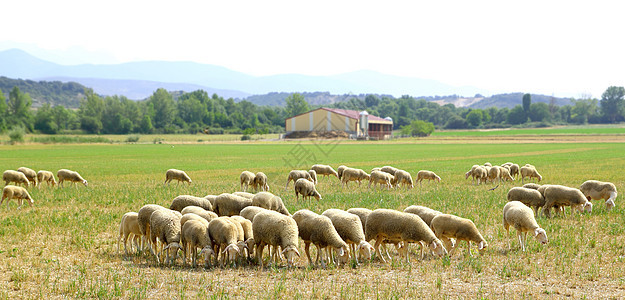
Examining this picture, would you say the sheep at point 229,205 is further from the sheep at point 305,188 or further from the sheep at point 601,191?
the sheep at point 601,191

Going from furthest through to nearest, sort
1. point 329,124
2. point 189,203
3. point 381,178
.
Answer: point 329,124 < point 381,178 < point 189,203

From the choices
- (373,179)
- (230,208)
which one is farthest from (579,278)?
(373,179)

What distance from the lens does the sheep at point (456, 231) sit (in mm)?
11586

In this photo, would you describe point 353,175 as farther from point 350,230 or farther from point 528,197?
point 350,230

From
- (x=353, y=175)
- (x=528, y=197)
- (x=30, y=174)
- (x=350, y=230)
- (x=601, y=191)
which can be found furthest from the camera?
(x=353, y=175)

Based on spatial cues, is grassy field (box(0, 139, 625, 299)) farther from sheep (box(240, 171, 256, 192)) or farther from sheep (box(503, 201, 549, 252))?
sheep (box(240, 171, 256, 192))

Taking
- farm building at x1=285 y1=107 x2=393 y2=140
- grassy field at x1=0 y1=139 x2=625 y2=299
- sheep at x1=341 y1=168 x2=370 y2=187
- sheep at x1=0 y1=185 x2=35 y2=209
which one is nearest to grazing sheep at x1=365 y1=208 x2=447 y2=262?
grassy field at x1=0 y1=139 x2=625 y2=299

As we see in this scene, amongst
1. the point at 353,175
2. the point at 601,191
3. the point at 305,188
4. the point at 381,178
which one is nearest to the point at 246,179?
the point at 305,188

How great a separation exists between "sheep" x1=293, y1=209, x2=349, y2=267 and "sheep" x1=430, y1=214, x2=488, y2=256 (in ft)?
8.41

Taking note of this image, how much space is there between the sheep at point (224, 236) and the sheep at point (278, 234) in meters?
0.55

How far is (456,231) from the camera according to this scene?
38.5ft

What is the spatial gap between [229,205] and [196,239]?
12.8 ft

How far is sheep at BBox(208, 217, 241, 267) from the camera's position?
Result: 35.1 feet

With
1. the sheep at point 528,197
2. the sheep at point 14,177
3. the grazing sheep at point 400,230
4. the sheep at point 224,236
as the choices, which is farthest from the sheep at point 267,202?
the sheep at point 14,177
